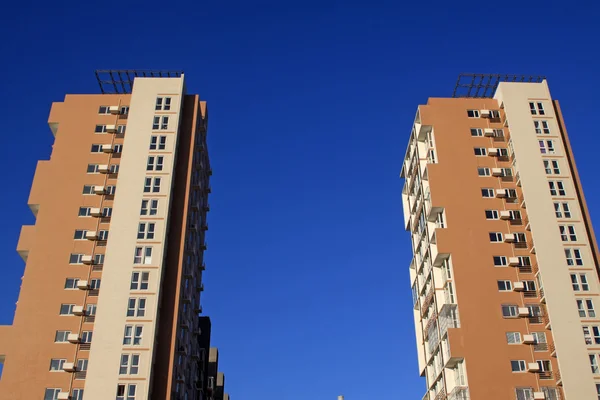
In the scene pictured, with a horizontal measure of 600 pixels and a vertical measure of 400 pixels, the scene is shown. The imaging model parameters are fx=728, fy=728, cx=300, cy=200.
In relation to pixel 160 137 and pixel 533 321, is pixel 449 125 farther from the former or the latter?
pixel 160 137

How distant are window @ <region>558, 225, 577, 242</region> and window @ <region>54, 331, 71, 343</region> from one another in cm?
4877

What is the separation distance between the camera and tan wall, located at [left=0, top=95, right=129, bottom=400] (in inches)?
2618

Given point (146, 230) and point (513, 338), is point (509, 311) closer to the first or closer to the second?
point (513, 338)

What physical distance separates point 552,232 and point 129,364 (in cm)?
4259

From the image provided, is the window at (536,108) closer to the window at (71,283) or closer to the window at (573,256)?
the window at (573,256)

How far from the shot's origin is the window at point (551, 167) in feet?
250

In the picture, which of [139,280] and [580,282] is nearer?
[580,282]

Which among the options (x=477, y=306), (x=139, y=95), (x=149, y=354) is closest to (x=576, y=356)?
(x=477, y=306)

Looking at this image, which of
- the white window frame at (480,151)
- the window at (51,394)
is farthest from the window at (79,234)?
the white window frame at (480,151)

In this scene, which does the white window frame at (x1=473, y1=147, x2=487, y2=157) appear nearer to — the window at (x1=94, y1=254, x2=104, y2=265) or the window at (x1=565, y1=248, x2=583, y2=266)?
the window at (x1=565, y1=248, x2=583, y2=266)

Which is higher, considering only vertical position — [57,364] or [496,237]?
[496,237]

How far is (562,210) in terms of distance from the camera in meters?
73.9

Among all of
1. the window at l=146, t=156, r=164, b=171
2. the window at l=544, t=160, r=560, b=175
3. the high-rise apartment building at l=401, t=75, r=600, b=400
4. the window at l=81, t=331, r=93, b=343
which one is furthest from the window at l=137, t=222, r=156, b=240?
the window at l=544, t=160, r=560, b=175

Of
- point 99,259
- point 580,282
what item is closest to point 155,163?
point 99,259
